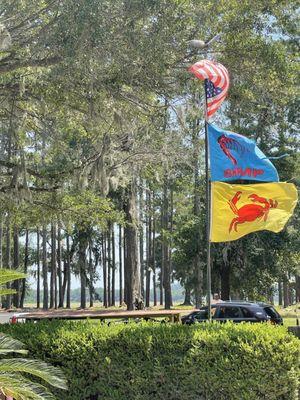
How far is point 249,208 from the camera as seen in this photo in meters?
8.38

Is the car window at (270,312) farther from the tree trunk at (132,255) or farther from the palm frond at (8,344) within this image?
the palm frond at (8,344)

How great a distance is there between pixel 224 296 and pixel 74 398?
2386cm

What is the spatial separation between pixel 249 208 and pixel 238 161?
721 mm

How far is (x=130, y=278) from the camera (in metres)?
25.5

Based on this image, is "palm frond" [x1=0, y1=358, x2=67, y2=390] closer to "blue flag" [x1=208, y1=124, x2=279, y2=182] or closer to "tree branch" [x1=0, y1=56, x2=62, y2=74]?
"blue flag" [x1=208, y1=124, x2=279, y2=182]

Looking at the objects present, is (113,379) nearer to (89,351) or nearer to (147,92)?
(89,351)

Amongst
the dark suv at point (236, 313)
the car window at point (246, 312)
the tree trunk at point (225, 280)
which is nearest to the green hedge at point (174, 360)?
the dark suv at point (236, 313)

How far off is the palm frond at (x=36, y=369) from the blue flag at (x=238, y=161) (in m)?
3.62

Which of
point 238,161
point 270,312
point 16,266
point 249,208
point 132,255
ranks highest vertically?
point 238,161

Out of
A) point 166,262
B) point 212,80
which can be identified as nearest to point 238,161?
point 212,80

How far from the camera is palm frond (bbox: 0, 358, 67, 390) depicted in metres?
6.24

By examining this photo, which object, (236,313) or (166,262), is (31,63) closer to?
(236,313)

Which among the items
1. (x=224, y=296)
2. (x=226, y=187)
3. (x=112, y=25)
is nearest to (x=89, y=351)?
(x=226, y=187)

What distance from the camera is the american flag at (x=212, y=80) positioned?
904cm
